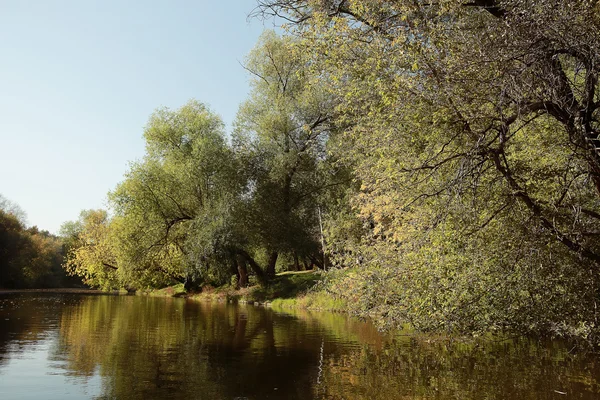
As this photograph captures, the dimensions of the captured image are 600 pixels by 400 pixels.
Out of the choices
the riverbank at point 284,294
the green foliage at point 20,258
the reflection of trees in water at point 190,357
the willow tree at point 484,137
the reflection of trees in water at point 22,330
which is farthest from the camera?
the green foliage at point 20,258

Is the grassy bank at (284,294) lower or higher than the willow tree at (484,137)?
lower

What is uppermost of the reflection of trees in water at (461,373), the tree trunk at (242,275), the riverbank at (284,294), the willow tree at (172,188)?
the willow tree at (172,188)

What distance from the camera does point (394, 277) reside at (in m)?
12.0

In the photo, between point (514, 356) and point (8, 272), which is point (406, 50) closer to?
point (514, 356)

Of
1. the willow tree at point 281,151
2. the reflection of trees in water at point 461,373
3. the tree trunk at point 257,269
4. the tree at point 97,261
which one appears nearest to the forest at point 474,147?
the reflection of trees in water at point 461,373

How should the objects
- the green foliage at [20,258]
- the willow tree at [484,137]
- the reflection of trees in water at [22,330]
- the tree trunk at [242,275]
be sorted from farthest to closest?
the green foliage at [20,258] → the tree trunk at [242,275] → the reflection of trees in water at [22,330] → the willow tree at [484,137]

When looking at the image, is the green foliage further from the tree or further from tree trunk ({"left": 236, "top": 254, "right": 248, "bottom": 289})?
tree trunk ({"left": 236, "top": 254, "right": 248, "bottom": 289})

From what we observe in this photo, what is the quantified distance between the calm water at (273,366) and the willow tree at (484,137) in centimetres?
127

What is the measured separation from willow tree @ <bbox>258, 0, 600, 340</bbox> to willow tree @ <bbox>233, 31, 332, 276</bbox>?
884 inches

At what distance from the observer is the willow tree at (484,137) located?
8125mm

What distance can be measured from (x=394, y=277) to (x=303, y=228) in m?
24.1

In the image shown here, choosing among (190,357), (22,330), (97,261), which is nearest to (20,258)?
(97,261)

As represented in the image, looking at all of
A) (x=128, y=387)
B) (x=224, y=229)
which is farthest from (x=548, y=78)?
(x=224, y=229)

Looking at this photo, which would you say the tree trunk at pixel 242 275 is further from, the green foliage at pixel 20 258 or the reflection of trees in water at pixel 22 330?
the green foliage at pixel 20 258
